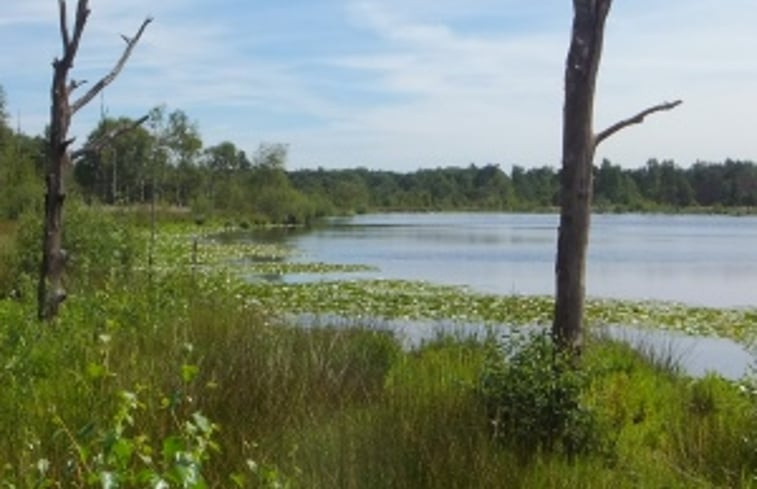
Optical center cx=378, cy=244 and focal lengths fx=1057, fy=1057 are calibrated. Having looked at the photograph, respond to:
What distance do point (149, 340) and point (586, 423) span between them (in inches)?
113

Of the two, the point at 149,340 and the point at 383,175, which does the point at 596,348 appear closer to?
the point at 149,340

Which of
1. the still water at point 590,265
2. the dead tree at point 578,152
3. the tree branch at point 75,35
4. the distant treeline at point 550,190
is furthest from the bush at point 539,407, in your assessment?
the distant treeline at point 550,190

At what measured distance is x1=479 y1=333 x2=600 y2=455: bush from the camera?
530cm

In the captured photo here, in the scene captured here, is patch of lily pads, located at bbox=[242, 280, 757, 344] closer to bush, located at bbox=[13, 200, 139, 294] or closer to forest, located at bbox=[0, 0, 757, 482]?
bush, located at bbox=[13, 200, 139, 294]

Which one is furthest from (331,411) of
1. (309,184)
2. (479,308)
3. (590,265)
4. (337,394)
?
(309,184)

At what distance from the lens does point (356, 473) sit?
440cm

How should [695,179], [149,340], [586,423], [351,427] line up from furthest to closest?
[695,179]
[149,340]
[586,423]
[351,427]

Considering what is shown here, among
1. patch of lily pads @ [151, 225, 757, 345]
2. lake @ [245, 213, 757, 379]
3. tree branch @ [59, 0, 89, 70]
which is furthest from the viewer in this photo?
patch of lily pads @ [151, 225, 757, 345]

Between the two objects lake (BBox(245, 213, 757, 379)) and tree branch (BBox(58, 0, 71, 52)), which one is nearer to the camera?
tree branch (BBox(58, 0, 71, 52))

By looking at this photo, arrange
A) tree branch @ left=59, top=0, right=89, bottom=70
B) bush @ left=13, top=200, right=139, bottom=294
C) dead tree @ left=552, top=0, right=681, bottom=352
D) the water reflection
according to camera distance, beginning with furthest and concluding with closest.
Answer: bush @ left=13, top=200, right=139, bottom=294 → the water reflection → tree branch @ left=59, top=0, right=89, bottom=70 → dead tree @ left=552, top=0, right=681, bottom=352

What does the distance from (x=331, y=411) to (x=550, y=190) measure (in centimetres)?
12907

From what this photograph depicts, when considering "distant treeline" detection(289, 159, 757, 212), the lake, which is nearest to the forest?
the lake

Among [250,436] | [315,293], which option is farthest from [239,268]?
[250,436]

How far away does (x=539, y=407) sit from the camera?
533cm
